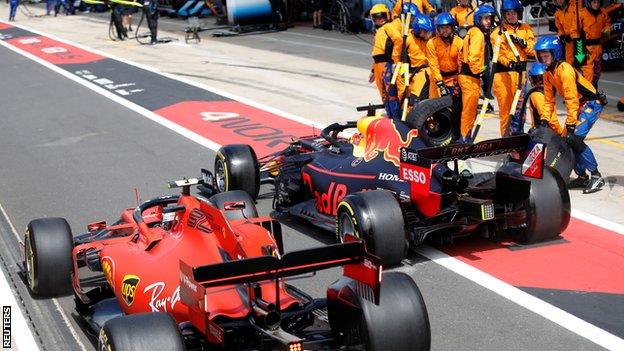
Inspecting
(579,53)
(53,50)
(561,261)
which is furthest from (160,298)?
(53,50)

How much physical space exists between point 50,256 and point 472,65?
7051mm

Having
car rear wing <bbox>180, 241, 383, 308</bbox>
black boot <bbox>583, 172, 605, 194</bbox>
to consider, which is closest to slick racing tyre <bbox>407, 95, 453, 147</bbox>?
black boot <bbox>583, 172, 605, 194</bbox>

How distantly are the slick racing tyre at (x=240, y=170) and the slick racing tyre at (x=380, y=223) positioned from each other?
2.78m

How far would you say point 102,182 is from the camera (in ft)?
45.1

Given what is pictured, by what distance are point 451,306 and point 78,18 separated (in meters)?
39.7

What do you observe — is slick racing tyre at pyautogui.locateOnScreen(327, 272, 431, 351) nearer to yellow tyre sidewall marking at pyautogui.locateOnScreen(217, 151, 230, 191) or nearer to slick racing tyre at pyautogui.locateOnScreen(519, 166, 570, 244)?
slick racing tyre at pyautogui.locateOnScreen(519, 166, 570, 244)

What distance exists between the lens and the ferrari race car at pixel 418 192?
9.20 meters

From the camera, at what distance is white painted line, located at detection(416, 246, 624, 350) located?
782 centimetres

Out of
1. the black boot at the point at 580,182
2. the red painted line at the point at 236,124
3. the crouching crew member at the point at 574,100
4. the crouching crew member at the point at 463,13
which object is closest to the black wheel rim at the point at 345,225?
the crouching crew member at the point at 574,100

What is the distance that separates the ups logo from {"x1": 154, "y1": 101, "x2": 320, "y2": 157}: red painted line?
7510mm

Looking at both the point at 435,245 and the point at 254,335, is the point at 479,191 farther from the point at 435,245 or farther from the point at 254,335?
the point at 254,335

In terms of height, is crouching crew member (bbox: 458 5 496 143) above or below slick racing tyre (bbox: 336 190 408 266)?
above

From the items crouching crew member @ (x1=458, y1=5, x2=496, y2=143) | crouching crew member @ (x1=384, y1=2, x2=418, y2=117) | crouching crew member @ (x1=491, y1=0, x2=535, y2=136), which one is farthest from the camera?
crouching crew member @ (x1=384, y1=2, x2=418, y2=117)

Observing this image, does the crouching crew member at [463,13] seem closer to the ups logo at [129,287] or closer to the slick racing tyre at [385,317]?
the ups logo at [129,287]
